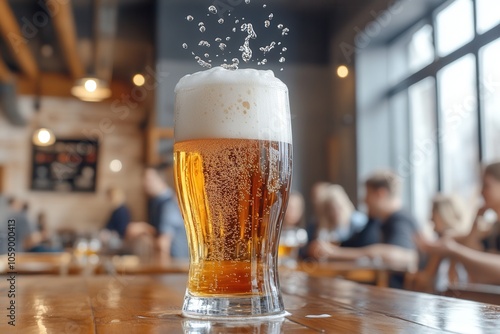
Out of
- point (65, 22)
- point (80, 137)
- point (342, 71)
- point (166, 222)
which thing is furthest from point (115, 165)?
point (166, 222)

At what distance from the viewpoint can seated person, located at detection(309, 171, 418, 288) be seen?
409 cm

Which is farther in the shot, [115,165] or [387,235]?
[115,165]

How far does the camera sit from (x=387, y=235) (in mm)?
4211

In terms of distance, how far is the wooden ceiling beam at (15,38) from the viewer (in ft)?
18.5

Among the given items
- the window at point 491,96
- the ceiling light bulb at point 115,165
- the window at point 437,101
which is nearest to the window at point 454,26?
the window at point 437,101

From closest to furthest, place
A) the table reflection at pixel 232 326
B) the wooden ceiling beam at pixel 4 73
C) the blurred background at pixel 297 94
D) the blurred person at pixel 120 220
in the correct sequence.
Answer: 1. the table reflection at pixel 232 326
2. the blurred background at pixel 297 94
3. the wooden ceiling beam at pixel 4 73
4. the blurred person at pixel 120 220

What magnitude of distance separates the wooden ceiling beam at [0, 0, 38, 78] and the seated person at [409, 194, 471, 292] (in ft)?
12.3

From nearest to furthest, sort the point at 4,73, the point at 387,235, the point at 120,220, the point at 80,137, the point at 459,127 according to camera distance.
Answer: the point at 387,235, the point at 459,127, the point at 4,73, the point at 120,220, the point at 80,137

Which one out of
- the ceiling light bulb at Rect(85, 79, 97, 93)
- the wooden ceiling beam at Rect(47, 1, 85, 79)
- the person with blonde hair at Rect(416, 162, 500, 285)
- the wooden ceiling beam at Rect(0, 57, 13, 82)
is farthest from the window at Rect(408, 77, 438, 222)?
the wooden ceiling beam at Rect(0, 57, 13, 82)

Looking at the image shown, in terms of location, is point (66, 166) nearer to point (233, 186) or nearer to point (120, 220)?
point (120, 220)

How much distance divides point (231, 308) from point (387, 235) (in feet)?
11.9

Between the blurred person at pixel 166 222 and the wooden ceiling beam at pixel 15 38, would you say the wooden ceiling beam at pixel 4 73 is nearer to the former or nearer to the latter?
the wooden ceiling beam at pixel 15 38

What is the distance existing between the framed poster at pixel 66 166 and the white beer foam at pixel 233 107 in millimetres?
9890

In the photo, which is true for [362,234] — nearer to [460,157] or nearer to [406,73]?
[460,157]
